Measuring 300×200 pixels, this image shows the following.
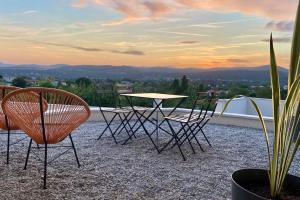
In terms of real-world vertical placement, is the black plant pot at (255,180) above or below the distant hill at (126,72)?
below

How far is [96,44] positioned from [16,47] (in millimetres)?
1839

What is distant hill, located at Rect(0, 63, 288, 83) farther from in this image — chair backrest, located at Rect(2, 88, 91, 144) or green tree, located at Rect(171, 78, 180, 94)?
chair backrest, located at Rect(2, 88, 91, 144)

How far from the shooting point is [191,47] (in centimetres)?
771

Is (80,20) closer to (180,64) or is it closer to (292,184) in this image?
(180,64)

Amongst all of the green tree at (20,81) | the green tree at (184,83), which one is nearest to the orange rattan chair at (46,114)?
the green tree at (20,81)

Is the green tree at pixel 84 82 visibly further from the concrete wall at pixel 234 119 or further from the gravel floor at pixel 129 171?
the gravel floor at pixel 129 171

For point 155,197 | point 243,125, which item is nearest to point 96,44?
point 243,125

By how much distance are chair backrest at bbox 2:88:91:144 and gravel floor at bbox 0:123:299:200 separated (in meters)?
0.44

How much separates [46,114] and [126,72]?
477 cm

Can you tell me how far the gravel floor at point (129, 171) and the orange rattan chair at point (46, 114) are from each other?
1.18 feet

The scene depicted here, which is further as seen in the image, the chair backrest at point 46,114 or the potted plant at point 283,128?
the chair backrest at point 46,114

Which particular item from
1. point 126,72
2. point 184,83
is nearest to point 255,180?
point 184,83

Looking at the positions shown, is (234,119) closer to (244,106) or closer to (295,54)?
(244,106)

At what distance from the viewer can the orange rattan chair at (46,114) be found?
2873 millimetres
